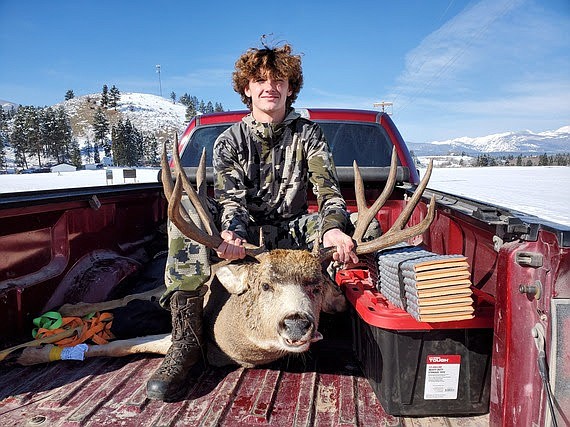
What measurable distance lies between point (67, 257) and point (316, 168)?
1.97 m

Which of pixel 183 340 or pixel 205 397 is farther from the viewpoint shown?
pixel 183 340

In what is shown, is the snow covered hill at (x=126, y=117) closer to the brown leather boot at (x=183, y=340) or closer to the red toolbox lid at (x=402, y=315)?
the brown leather boot at (x=183, y=340)

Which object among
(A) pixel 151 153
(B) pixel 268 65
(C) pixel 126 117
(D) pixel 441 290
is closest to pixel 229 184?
(B) pixel 268 65

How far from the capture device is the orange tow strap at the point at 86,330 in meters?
3.00

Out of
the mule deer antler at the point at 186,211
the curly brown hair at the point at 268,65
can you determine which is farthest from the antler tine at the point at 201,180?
the curly brown hair at the point at 268,65

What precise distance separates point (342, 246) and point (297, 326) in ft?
2.18

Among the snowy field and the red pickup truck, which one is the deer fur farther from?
the snowy field

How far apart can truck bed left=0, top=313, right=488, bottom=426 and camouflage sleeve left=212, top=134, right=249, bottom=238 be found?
98 centimetres

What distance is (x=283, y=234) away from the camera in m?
3.62

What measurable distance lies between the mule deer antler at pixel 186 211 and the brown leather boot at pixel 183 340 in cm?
34

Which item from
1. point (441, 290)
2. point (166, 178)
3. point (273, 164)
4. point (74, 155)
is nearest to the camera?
point (441, 290)

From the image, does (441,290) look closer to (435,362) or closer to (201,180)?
(435,362)

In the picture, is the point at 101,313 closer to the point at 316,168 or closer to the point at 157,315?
the point at 157,315

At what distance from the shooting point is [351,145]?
15.4ft
